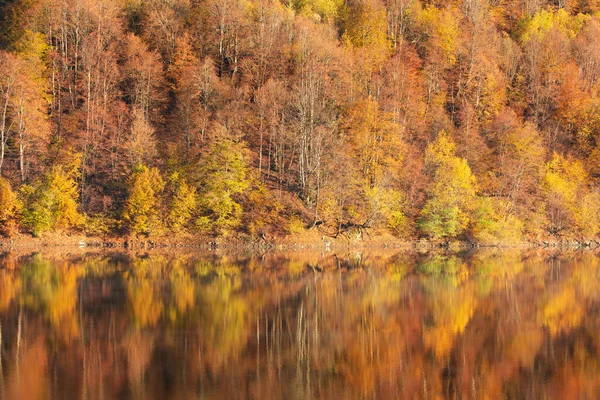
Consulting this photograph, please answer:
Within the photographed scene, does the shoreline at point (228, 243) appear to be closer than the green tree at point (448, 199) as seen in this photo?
Yes

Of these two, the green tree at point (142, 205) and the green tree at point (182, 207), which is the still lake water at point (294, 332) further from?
the green tree at point (182, 207)

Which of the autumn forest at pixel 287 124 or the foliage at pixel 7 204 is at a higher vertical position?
the autumn forest at pixel 287 124

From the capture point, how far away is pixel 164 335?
2456cm

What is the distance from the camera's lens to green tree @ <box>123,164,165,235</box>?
211 feet

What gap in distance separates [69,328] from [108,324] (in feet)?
4.98

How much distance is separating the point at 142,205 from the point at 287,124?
70.5 feet

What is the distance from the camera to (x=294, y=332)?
25938 millimetres

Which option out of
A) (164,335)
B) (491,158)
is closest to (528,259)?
(491,158)

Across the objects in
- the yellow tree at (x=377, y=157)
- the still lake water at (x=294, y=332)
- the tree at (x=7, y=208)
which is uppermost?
the yellow tree at (x=377, y=157)

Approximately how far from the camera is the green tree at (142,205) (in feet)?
211

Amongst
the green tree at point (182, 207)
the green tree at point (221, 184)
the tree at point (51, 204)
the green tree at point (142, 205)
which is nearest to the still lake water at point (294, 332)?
the tree at point (51, 204)

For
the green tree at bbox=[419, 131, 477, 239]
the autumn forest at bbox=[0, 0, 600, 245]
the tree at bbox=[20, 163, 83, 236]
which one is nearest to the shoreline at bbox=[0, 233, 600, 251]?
the autumn forest at bbox=[0, 0, 600, 245]

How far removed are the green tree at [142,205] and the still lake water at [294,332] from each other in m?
17.5

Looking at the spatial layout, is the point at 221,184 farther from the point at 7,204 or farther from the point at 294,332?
the point at 294,332
